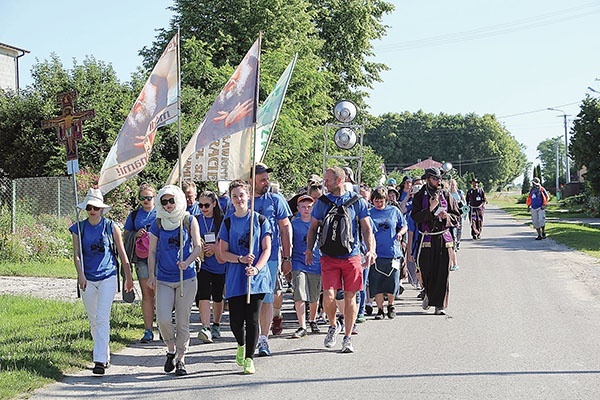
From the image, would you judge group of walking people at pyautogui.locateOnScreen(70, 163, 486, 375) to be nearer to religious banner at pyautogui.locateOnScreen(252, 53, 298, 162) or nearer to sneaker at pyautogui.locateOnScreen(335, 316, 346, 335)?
sneaker at pyautogui.locateOnScreen(335, 316, 346, 335)

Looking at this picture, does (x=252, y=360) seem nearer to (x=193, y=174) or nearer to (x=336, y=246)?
(x=336, y=246)

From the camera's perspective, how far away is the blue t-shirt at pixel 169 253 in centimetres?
791

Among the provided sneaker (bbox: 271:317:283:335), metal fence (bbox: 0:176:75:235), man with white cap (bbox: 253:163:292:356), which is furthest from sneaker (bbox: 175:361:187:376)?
metal fence (bbox: 0:176:75:235)

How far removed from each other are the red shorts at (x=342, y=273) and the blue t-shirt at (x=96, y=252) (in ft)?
7.47

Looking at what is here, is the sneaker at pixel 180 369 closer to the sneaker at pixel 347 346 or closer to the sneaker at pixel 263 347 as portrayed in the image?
the sneaker at pixel 263 347

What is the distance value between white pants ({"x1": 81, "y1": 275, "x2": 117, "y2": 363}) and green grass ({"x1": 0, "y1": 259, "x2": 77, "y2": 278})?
8672 mm

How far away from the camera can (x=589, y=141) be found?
146 feet

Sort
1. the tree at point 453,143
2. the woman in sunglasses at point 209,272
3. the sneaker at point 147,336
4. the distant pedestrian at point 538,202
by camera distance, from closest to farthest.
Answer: the woman in sunglasses at point 209,272 → the sneaker at point 147,336 → the distant pedestrian at point 538,202 → the tree at point 453,143

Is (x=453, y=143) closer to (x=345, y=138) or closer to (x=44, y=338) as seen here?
(x=345, y=138)

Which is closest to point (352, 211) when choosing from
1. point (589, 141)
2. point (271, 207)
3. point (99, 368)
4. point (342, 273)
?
point (342, 273)

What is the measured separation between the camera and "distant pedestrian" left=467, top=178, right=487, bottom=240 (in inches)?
970

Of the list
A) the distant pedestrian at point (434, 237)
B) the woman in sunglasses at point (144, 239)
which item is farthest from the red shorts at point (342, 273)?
the distant pedestrian at point (434, 237)

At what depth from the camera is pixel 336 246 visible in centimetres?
875

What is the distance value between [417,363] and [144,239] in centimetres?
351
